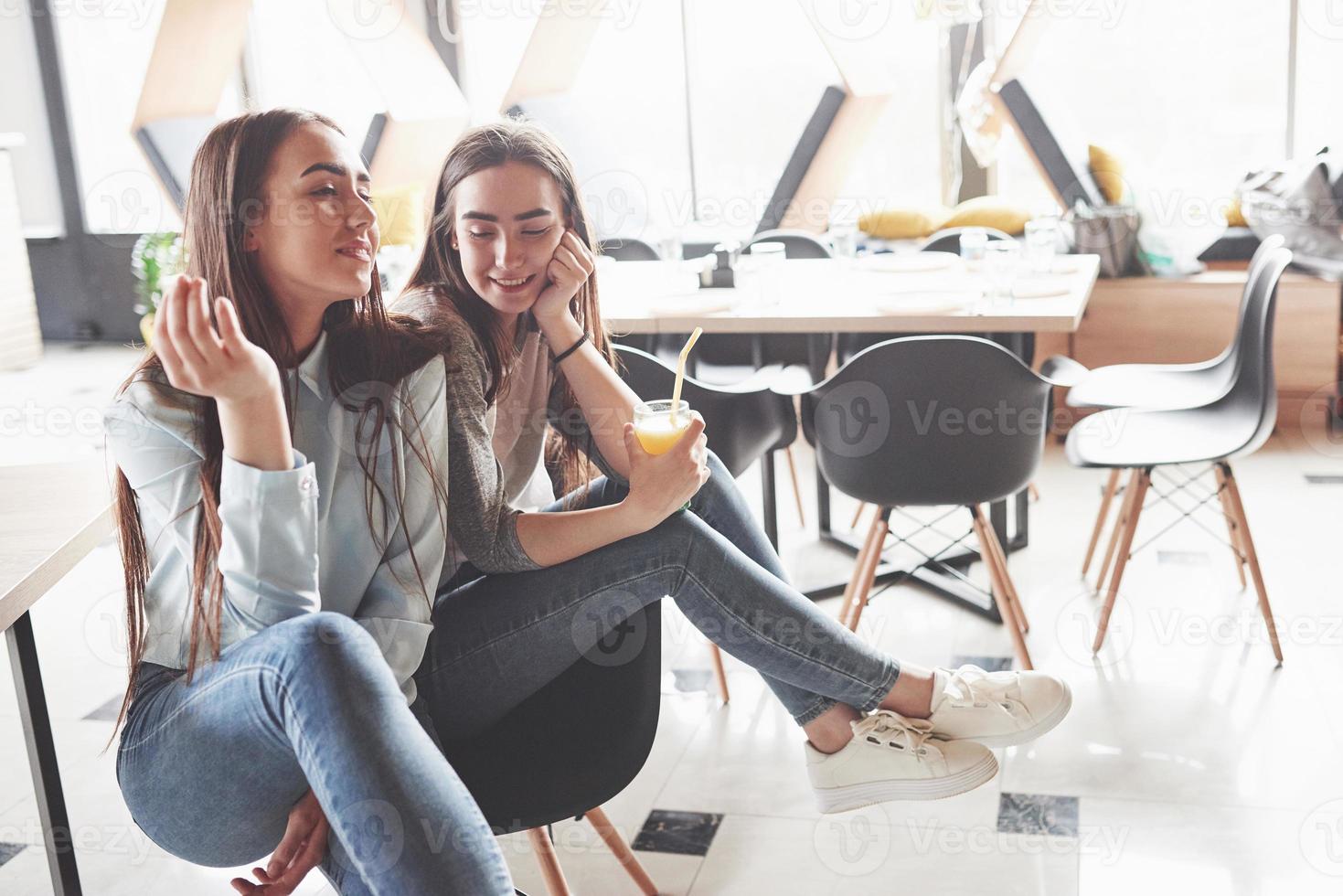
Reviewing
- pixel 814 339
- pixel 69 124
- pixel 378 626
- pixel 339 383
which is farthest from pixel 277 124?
pixel 69 124

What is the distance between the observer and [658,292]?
10.8 ft

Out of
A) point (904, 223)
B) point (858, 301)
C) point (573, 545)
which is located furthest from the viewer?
point (904, 223)

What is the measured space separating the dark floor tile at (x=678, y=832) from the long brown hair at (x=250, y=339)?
2.54 feet

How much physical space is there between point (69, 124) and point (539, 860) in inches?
232

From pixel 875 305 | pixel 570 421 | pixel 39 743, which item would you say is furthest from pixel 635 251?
pixel 39 743

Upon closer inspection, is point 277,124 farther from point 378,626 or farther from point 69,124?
point 69,124

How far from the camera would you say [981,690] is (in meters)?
1.73

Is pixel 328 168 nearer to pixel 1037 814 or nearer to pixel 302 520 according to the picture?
pixel 302 520

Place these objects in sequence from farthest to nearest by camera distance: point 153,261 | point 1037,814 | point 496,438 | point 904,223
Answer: point 153,261 → point 904,223 → point 1037,814 → point 496,438

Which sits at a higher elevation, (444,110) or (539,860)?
(444,110)

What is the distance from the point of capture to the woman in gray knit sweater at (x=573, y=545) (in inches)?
61.9

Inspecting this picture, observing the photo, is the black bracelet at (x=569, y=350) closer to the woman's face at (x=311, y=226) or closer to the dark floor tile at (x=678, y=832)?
the woman's face at (x=311, y=226)

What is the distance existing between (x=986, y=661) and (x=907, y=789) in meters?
1.07

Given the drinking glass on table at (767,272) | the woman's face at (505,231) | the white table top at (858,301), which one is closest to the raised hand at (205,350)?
the woman's face at (505,231)
